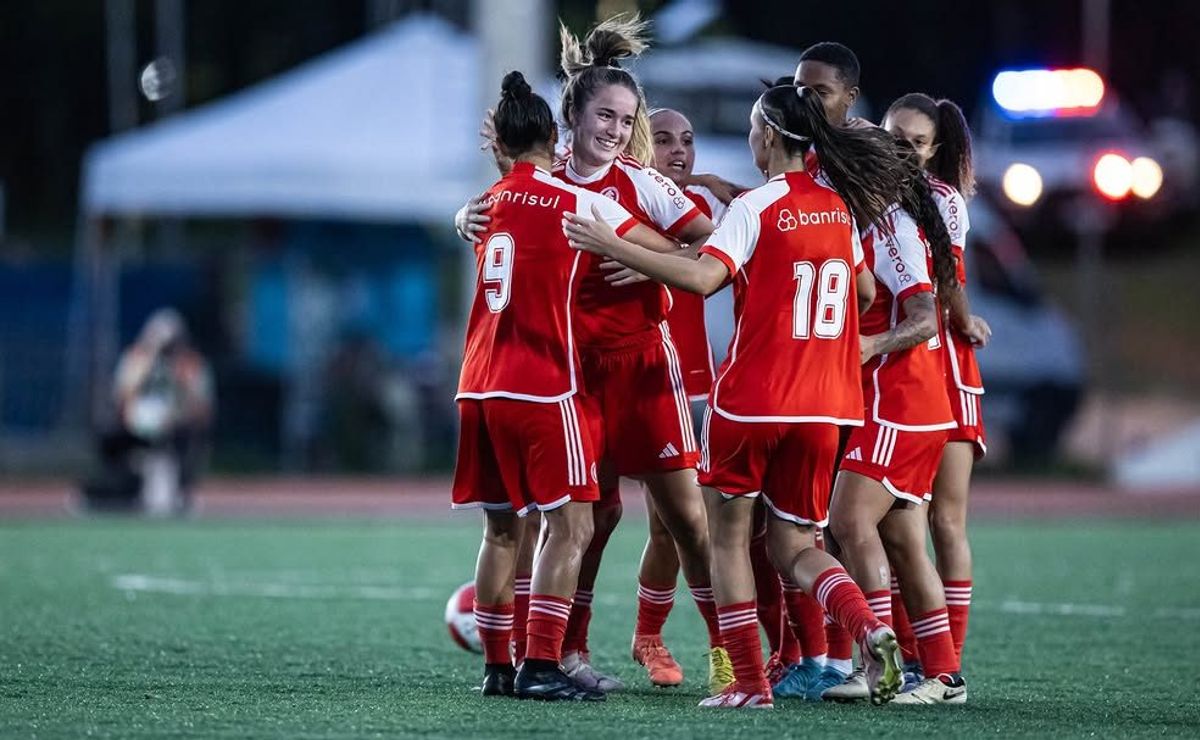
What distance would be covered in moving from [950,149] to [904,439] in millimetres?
1155

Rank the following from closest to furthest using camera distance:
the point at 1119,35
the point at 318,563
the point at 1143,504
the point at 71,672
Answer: the point at 71,672 < the point at 318,563 < the point at 1143,504 < the point at 1119,35

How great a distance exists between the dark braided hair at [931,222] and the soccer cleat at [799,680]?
Result: 141 centimetres

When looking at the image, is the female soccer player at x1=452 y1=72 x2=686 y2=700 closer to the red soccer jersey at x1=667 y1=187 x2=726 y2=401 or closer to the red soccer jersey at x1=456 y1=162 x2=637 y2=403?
the red soccer jersey at x1=456 y1=162 x2=637 y2=403

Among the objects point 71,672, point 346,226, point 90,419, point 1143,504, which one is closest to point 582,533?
point 71,672

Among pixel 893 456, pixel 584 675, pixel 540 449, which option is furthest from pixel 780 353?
pixel 584 675

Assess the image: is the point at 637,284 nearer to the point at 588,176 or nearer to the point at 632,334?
the point at 632,334

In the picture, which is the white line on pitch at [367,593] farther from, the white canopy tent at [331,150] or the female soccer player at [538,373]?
the white canopy tent at [331,150]

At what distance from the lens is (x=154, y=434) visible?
17109mm

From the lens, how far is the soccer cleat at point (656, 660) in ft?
23.4

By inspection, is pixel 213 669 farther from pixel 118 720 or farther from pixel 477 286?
pixel 477 286

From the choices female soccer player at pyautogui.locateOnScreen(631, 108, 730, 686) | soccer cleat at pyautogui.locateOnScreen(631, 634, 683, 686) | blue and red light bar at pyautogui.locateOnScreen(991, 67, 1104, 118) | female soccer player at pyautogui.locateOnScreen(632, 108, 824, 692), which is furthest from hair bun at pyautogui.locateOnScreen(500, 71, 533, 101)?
blue and red light bar at pyautogui.locateOnScreen(991, 67, 1104, 118)

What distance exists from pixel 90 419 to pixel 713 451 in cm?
1598

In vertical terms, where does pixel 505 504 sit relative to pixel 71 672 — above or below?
above

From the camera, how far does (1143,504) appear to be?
62.0 ft
